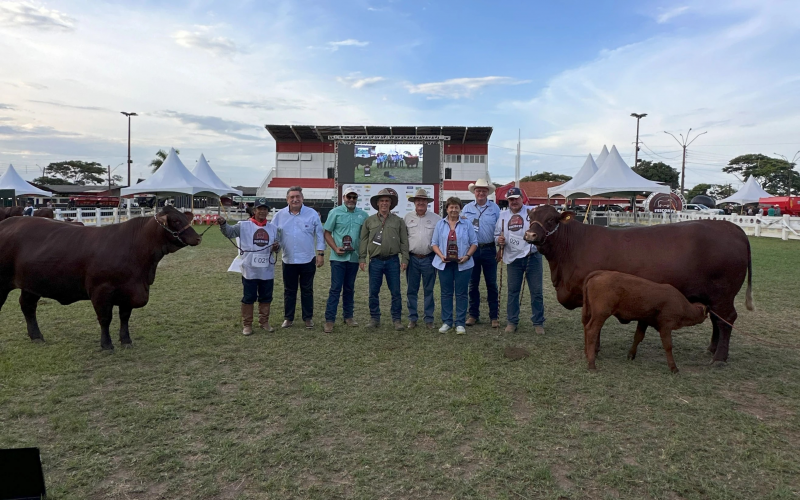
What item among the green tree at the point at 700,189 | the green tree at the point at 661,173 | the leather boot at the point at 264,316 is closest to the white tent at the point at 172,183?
the leather boot at the point at 264,316

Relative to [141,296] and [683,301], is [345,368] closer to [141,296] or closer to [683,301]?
[141,296]

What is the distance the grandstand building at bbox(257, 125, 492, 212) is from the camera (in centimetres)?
3858

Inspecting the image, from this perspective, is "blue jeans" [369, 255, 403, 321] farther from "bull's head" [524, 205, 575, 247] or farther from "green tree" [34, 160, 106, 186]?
"green tree" [34, 160, 106, 186]

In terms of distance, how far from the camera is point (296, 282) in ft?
21.5

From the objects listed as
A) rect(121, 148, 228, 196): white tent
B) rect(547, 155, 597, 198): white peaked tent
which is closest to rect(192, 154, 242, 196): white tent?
rect(121, 148, 228, 196): white tent

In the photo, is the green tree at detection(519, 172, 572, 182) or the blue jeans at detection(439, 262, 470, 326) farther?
the green tree at detection(519, 172, 572, 182)

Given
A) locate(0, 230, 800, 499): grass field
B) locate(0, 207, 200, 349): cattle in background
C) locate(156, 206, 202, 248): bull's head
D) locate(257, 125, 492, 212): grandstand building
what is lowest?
locate(0, 230, 800, 499): grass field

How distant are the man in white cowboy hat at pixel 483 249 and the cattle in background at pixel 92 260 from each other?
3347 mm

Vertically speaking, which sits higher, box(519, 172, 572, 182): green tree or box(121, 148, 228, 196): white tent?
box(519, 172, 572, 182): green tree

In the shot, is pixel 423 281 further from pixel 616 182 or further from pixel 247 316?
pixel 616 182

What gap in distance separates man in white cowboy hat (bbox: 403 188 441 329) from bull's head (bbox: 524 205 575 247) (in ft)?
4.31

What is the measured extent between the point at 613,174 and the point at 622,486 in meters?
23.0

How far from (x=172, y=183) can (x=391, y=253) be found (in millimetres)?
22541

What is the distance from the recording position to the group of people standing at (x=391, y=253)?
6.29 metres
